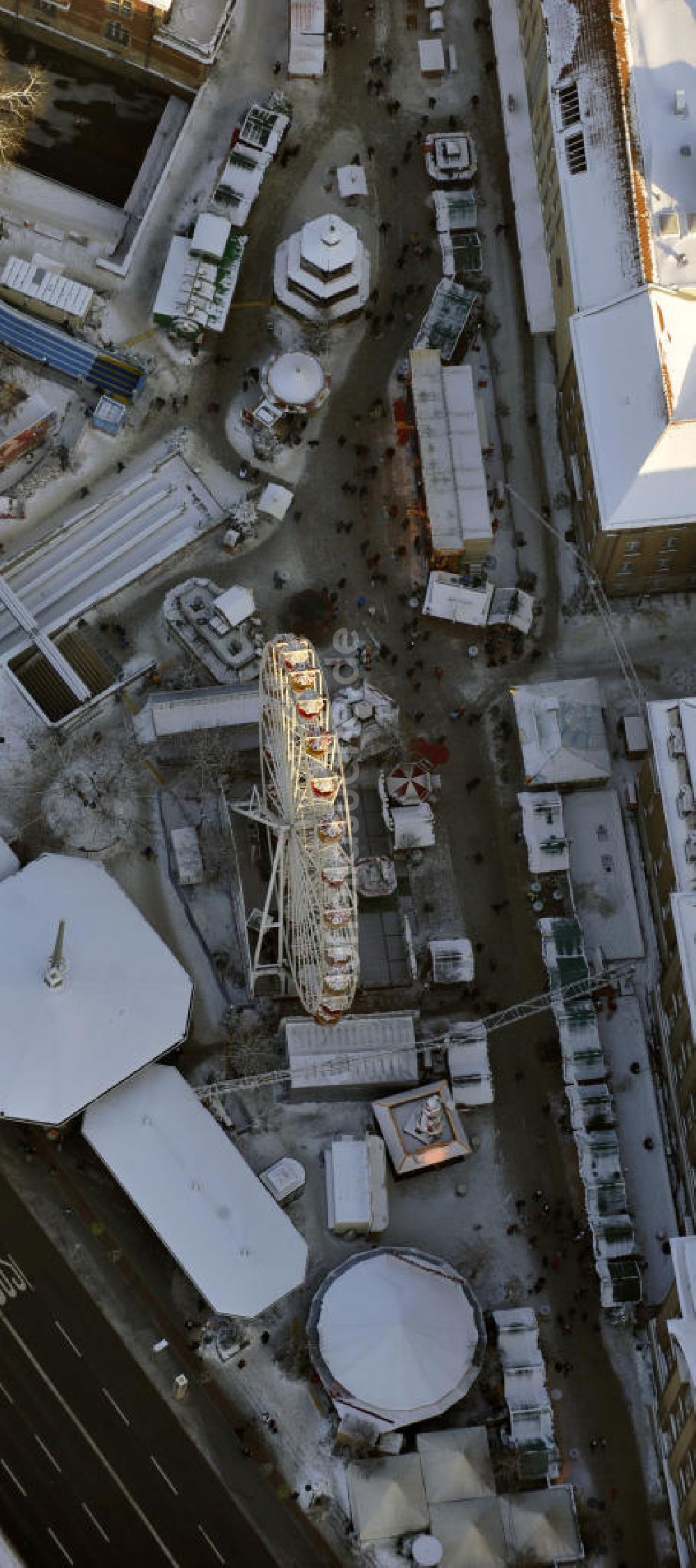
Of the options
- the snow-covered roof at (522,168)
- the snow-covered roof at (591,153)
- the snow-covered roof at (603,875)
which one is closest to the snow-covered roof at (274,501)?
the snow-covered roof at (522,168)

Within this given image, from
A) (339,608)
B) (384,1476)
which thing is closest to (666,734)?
(339,608)

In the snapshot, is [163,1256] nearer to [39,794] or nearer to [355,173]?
[39,794]

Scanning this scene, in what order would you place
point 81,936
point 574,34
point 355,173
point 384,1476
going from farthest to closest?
point 355,173 → point 574,34 → point 81,936 → point 384,1476

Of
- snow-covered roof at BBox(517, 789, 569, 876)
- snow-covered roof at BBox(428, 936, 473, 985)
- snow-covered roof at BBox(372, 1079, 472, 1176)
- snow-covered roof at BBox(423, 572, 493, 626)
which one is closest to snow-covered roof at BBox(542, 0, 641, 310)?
snow-covered roof at BBox(423, 572, 493, 626)

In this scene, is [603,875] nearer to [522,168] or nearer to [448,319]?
[448,319]

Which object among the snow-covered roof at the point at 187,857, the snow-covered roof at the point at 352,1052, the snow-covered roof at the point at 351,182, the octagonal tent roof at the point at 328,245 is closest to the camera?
the snow-covered roof at the point at 352,1052

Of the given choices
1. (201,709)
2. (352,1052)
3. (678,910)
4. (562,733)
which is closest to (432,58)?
(562,733)

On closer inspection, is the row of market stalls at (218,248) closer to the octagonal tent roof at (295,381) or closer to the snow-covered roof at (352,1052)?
the octagonal tent roof at (295,381)
